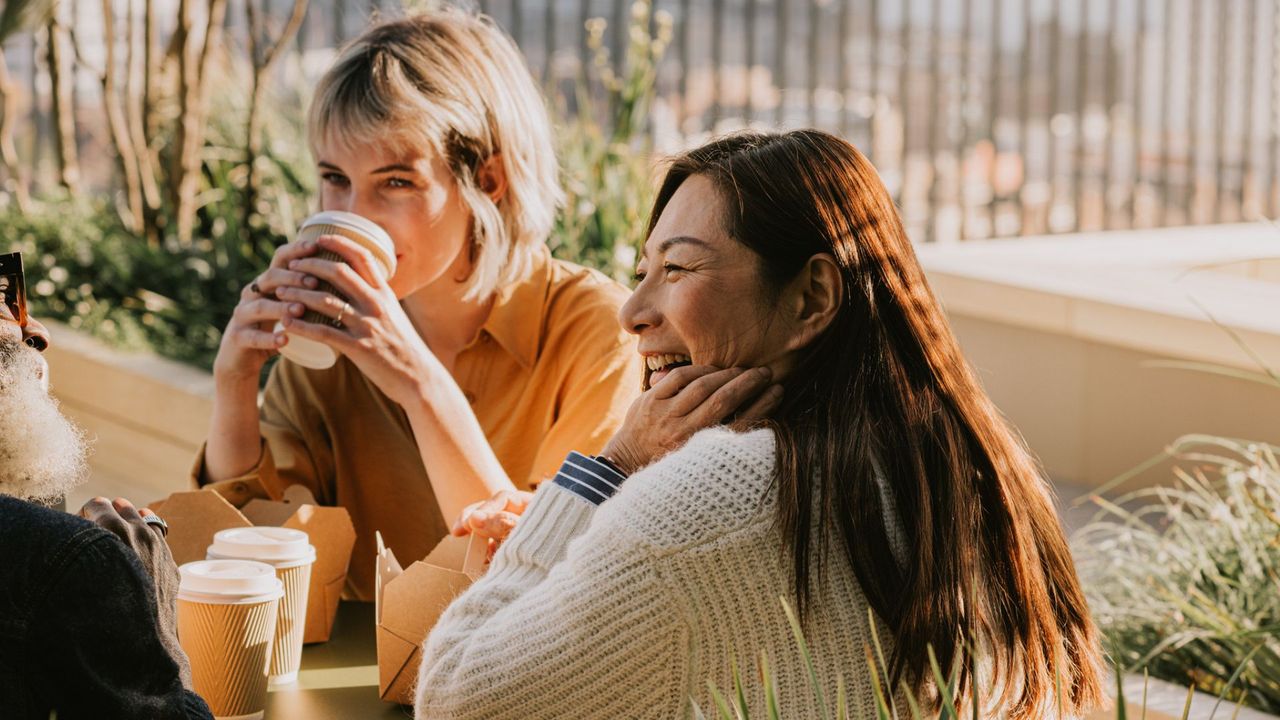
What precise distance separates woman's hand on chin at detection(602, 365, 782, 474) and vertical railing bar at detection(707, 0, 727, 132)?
565 cm

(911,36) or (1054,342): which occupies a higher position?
(911,36)

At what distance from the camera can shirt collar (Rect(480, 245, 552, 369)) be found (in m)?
2.40

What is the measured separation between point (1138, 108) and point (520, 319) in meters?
6.68

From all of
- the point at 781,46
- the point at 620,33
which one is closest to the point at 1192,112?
the point at 781,46

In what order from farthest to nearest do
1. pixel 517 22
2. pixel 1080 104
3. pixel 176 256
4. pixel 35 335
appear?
pixel 1080 104, pixel 517 22, pixel 176 256, pixel 35 335

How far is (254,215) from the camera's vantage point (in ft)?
18.6

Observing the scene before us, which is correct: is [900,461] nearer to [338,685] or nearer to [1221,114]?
[338,685]

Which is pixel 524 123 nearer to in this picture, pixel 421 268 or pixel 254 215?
pixel 421 268

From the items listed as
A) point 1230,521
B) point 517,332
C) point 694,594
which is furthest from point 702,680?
point 1230,521

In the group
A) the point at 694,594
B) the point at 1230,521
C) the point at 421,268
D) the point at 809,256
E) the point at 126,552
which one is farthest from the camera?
the point at 1230,521

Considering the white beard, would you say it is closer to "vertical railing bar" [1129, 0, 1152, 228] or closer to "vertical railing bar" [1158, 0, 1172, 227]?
"vertical railing bar" [1129, 0, 1152, 228]

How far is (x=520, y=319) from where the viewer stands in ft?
7.91

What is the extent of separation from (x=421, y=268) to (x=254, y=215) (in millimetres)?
3551

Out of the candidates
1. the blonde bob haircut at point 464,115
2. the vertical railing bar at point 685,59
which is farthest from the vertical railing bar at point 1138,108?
the blonde bob haircut at point 464,115
